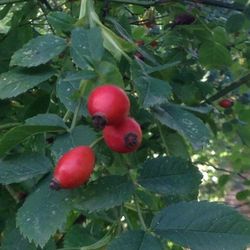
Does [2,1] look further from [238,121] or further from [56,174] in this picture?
[238,121]

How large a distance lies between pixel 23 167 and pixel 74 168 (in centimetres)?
19

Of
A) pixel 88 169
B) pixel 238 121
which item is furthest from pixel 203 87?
pixel 88 169

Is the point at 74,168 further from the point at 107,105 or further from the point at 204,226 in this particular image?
the point at 204,226

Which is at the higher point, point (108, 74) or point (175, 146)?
point (108, 74)

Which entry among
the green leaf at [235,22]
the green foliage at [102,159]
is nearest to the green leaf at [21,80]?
the green foliage at [102,159]

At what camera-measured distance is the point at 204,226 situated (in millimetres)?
912

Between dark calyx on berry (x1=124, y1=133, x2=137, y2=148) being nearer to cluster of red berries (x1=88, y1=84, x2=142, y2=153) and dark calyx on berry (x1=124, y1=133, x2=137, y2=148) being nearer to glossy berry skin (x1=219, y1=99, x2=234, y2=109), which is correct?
cluster of red berries (x1=88, y1=84, x2=142, y2=153)

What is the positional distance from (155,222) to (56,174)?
222 mm

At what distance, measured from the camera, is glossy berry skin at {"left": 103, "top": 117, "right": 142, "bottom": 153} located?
0.81 m

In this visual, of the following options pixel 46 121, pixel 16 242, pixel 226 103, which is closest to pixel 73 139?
pixel 46 121

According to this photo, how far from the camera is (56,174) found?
32.2 inches

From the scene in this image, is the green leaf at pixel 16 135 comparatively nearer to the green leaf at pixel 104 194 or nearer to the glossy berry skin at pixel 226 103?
the green leaf at pixel 104 194

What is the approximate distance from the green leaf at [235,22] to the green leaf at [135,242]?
92cm

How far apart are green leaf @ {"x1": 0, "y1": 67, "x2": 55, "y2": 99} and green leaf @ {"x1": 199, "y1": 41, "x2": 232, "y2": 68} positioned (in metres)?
0.64
